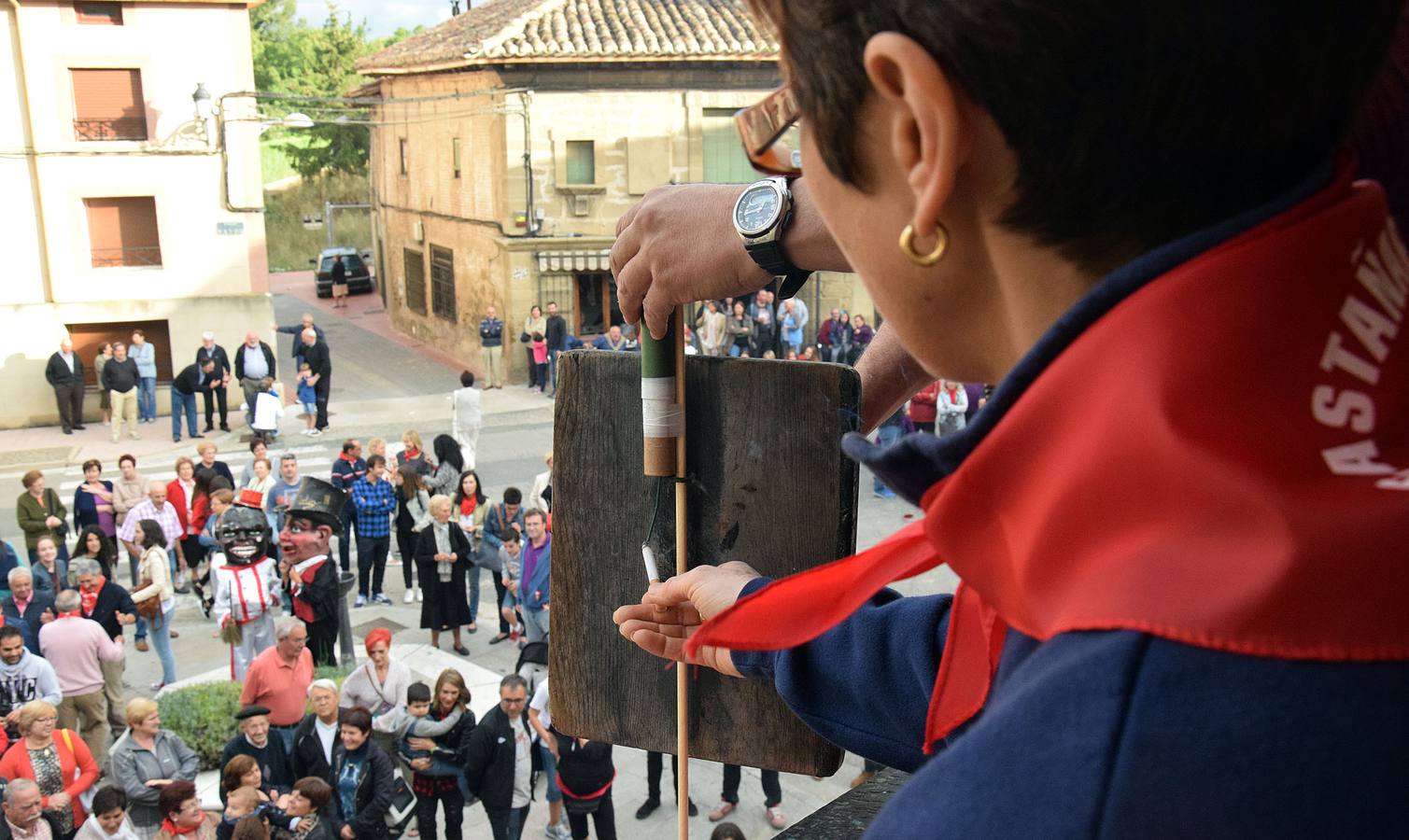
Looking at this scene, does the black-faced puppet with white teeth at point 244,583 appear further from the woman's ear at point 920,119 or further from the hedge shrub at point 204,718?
the woman's ear at point 920,119

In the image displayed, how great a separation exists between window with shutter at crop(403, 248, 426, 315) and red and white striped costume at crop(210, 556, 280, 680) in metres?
18.5

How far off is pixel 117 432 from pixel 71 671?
37.5ft

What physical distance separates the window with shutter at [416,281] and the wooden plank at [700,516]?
2653cm

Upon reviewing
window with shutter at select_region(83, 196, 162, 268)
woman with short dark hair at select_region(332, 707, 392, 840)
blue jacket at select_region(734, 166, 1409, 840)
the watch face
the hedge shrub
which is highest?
the watch face

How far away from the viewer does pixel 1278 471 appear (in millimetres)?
586

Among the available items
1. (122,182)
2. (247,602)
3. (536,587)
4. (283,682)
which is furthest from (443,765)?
(122,182)

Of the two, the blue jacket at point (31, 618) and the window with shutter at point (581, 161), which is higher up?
the window with shutter at point (581, 161)

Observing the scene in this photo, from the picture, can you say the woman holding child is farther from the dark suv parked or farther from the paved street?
the dark suv parked

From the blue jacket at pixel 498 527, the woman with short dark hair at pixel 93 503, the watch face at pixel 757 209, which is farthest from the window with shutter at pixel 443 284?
the watch face at pixel 757 209

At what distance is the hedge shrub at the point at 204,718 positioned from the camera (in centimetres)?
870

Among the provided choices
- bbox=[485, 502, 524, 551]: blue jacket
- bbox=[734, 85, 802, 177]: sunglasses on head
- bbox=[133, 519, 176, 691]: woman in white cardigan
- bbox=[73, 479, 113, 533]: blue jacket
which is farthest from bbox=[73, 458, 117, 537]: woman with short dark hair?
bbox=[734, 85, 802, 177]: sunglasses on head

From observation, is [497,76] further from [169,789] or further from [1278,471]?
[1278,471]

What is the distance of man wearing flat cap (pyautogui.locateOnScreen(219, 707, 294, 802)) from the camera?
7414 millimetres

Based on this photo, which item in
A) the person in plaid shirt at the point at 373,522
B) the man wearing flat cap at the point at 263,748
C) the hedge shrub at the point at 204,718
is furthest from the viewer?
the person in plaid shirt at the point at 373,522
